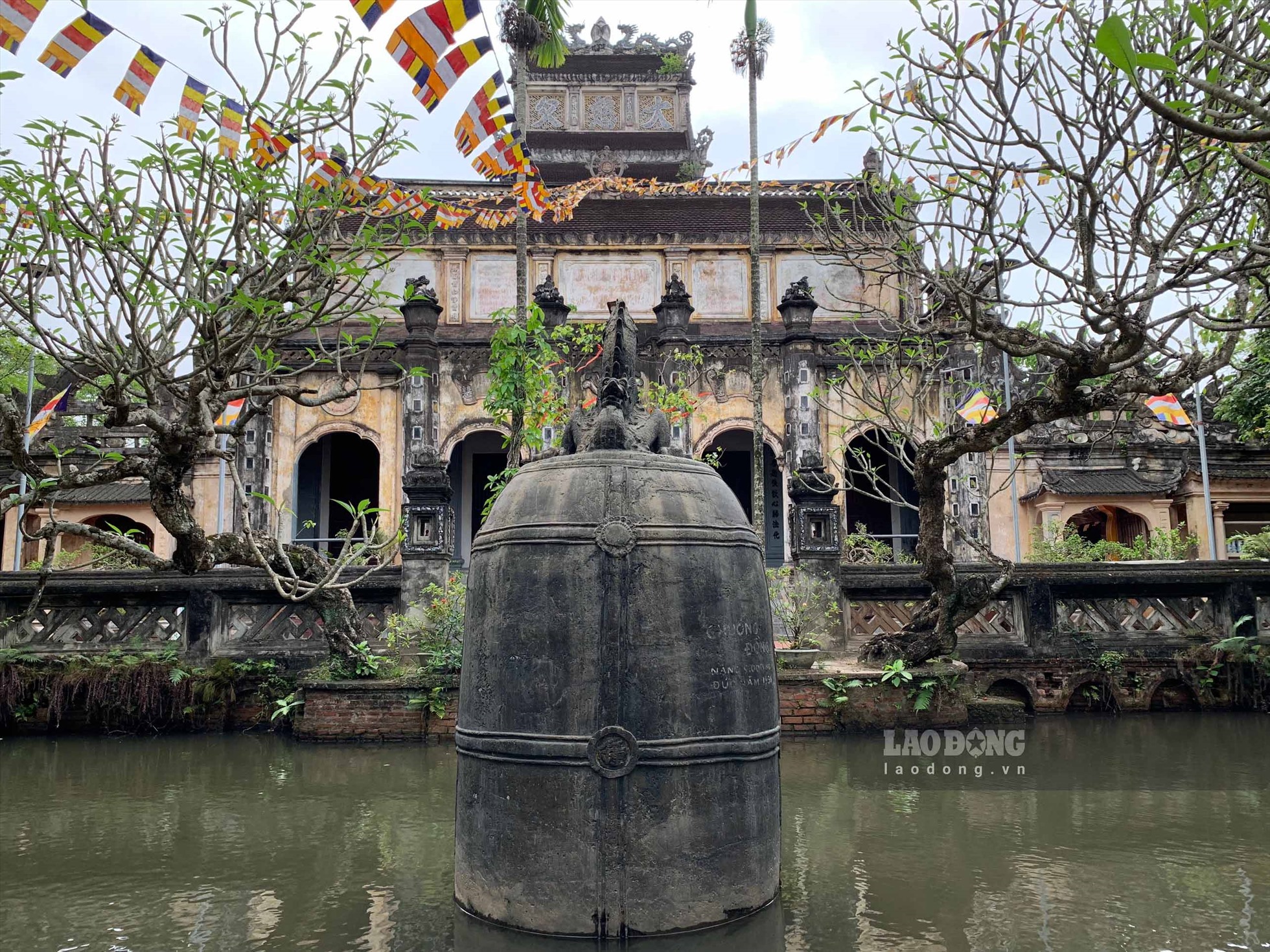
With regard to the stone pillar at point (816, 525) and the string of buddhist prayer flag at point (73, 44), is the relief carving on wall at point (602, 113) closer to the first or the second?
the stone pillar at point (816, 525)

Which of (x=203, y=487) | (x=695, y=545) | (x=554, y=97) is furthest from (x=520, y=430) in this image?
(x=554, y=97)

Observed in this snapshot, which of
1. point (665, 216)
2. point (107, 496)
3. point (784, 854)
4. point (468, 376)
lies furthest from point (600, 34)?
point (784, 854)

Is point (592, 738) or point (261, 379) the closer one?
point (592, 738)

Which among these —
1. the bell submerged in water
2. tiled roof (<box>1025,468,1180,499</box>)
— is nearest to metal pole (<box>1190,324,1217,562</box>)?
tiled roof (<box>1025,468,1180,499</box>)

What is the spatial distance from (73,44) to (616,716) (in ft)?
24.6

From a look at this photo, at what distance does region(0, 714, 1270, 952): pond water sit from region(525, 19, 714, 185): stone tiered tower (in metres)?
21.1

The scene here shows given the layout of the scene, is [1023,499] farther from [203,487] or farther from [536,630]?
[536,630]

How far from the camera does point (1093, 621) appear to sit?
36.1 feet

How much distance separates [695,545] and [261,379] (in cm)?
454

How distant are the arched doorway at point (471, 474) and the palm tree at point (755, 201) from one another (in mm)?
6375

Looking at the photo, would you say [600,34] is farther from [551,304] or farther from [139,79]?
[139,79]

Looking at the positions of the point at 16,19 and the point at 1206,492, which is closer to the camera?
the point at 16,19

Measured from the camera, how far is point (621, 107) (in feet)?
92.0

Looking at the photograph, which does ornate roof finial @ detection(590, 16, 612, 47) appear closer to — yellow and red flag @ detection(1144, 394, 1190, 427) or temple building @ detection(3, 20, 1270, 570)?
temple building @ detection(3, 20, 1270, 570)
